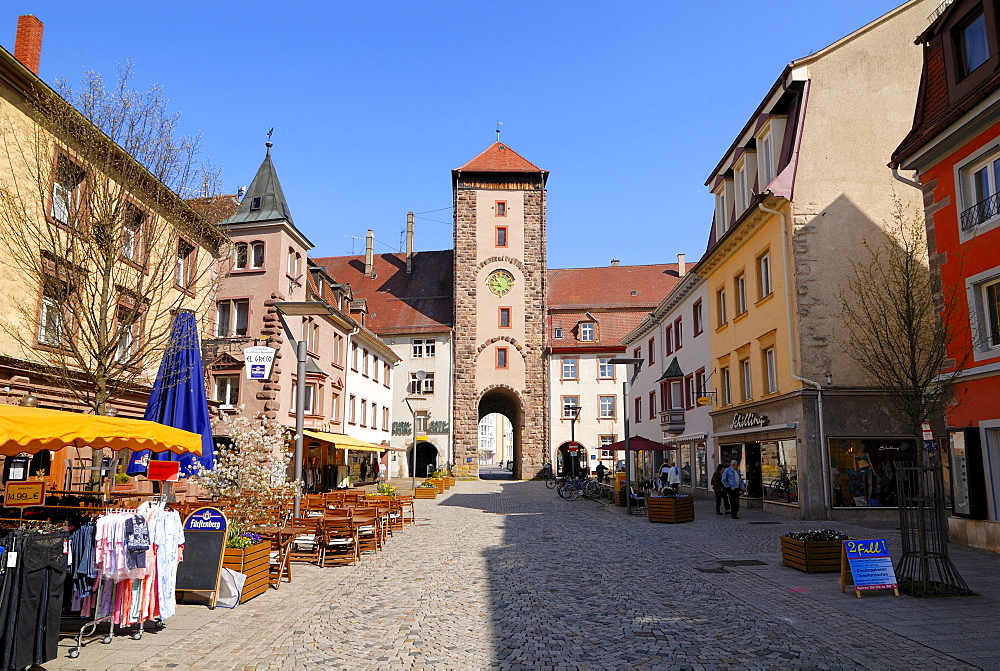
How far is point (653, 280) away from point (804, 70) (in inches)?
1577

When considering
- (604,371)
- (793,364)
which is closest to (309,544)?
(793,364)

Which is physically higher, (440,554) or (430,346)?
(430,346)

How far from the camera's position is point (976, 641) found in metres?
7.30

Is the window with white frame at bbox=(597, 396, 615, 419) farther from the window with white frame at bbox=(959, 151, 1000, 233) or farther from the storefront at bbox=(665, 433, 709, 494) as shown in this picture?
the window with white frame at bbox=(959, 151, 1000, 233)

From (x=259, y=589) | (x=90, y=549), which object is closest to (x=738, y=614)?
(x=259, y=589)

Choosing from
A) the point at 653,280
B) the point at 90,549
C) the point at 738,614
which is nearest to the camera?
the point at 90,549

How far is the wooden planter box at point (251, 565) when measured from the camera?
9391mm

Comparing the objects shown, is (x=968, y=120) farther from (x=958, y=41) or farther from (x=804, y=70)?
(x=804, y=70)

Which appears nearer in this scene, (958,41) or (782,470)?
(958,41)

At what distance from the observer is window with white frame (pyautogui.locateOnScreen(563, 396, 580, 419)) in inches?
2140

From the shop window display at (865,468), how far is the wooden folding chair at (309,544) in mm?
13813

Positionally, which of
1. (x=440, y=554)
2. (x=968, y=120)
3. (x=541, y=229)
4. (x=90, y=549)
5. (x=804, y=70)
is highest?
(x=541, y=229)

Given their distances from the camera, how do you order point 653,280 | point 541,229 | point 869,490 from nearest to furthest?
point 869,490 → point 541,229 → point 653,280

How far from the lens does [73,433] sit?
7457mm
